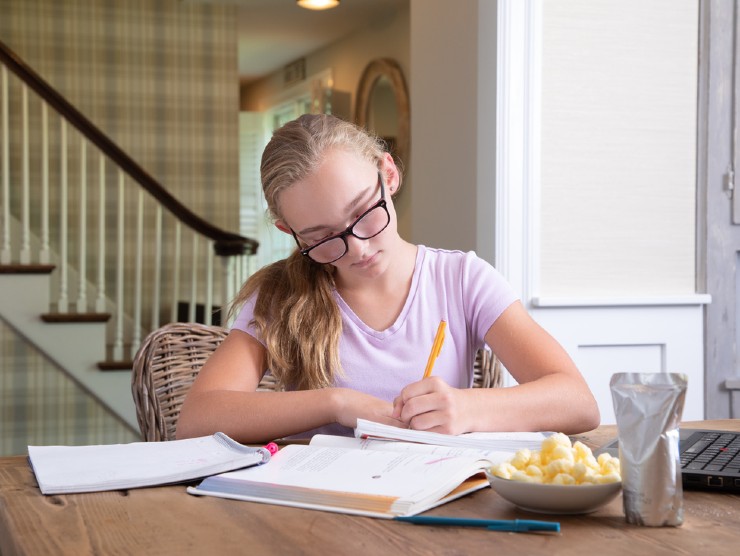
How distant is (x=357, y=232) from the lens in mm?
1498

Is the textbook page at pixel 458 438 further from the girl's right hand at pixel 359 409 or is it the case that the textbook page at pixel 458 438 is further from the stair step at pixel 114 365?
the stair step at pixel 114 365

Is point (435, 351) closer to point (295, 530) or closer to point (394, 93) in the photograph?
point (295, 530)

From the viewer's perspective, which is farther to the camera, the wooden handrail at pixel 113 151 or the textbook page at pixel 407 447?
the wooden handrail at pixel 113 151

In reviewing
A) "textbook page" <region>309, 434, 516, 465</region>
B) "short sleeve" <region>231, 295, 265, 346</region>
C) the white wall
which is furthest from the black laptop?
the white wall

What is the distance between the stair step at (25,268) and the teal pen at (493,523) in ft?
12.5

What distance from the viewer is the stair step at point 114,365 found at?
4441 millimetres

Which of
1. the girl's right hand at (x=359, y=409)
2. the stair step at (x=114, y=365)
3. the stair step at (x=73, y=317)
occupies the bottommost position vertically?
the stair step at (x=114, y=365)

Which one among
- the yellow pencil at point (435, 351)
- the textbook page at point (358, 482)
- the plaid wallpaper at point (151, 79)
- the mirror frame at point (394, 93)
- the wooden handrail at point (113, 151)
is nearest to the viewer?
the textbook page at point (358, 482)

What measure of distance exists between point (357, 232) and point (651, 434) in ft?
2.52

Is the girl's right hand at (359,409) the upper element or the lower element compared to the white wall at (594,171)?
lower

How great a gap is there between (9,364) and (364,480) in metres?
4.58

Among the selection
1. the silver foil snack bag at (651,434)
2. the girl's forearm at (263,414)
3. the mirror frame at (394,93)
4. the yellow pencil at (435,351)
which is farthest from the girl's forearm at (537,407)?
the mirror frame at (394,93)

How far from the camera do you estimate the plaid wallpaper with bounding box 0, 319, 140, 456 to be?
16.6ft

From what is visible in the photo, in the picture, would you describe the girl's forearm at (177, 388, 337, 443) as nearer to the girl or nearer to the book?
the girl
